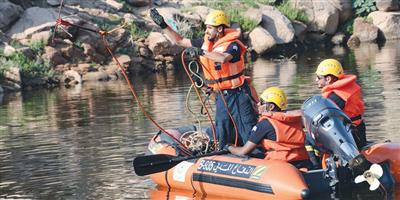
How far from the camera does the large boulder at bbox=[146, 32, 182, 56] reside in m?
31.7

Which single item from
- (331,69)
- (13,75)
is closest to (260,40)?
(13,75)

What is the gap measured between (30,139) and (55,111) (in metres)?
4.56

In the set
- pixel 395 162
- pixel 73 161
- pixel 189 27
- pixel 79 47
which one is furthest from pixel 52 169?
pixel 189 27

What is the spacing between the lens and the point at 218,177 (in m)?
11.5

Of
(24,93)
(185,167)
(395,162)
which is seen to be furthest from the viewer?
(24,93)

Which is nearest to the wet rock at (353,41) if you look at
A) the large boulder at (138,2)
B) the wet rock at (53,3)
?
the large boulder at (138,2)

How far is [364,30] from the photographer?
3881 cm

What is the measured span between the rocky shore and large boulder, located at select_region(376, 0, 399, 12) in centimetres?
4

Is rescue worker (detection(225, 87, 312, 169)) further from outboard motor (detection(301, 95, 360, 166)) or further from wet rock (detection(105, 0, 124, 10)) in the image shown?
wet rock (detection(105, 0, 124, 10))

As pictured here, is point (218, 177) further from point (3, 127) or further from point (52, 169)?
point (3, 127)

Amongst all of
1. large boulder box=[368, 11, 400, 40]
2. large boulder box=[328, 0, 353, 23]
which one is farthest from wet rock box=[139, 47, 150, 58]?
large boulder box=[368, 11, 400, 40]

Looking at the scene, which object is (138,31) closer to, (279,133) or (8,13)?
(8,13)

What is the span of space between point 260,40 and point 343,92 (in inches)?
927

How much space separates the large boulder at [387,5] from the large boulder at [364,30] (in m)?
0.90
